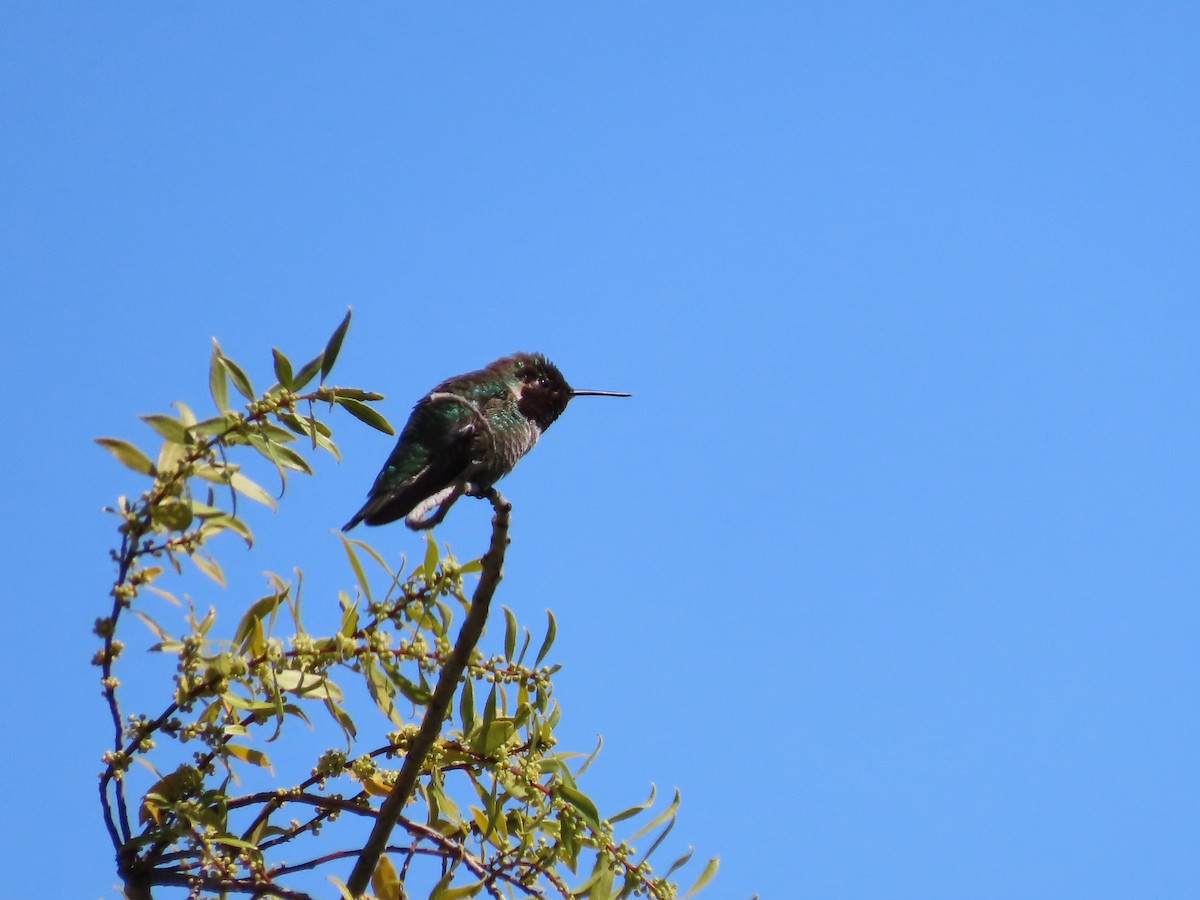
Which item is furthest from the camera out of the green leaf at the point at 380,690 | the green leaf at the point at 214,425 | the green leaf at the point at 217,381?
the green leaf at the point at 380,690

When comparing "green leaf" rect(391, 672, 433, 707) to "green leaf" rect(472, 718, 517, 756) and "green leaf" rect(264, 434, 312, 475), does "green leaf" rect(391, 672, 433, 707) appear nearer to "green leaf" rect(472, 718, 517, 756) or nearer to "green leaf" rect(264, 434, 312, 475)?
"green leaf" rect(472, 718, 517, 756)

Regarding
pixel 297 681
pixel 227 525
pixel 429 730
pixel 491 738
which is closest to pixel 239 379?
pixel 227 525

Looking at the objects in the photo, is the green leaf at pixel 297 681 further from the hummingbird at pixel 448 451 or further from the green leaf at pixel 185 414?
the hummingbird at pixel 448 451

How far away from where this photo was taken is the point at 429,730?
6.95 ft

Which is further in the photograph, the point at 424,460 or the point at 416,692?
the point at 424,460

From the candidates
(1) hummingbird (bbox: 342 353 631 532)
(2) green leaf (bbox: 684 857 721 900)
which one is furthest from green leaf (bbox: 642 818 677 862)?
(1) hummingbird (bbox: 342 353 631 532)

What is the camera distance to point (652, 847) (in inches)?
98.3

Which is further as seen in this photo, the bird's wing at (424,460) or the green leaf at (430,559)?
the bird's wing at (424,460)

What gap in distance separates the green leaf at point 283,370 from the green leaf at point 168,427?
238 mm

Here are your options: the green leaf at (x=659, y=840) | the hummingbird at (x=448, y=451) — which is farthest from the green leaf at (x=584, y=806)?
the hummingbird at (x=448, y=451)

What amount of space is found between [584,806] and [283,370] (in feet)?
3.39

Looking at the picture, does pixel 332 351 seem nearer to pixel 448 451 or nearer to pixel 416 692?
pixel 416 692

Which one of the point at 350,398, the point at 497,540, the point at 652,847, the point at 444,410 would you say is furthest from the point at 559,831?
the point at 444,410

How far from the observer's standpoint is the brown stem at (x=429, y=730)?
2.06m
